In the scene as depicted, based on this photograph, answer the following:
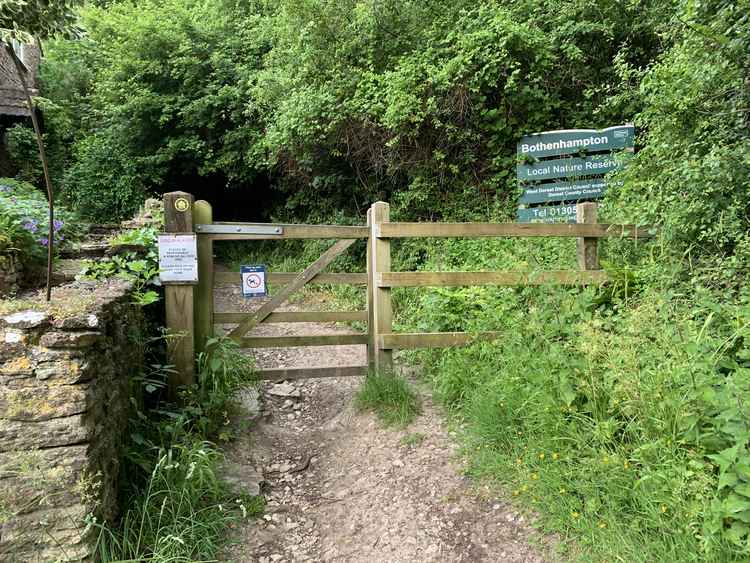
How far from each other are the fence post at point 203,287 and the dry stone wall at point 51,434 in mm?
1503

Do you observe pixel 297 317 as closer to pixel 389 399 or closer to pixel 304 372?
pixel 304 372

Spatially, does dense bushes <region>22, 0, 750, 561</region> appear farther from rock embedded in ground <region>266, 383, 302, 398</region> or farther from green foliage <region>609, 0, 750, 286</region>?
rock embedded in ground <region>266, 383, 302, 398</region>

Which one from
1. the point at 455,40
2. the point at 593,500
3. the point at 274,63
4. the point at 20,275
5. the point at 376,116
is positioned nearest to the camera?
the point at 593,500

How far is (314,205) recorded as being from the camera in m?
10.6

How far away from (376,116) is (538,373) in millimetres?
5568

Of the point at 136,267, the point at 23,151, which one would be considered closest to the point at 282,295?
the point at 136,267

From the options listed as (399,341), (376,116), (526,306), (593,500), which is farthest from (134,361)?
(376,116)

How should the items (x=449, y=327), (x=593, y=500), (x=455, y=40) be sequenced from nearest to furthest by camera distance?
(x=593, y=500)
(x=449, y=327)
(x=455, y=40)

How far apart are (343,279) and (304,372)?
0.90m

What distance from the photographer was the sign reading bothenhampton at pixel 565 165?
6254 mm

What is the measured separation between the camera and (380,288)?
13.9 ft

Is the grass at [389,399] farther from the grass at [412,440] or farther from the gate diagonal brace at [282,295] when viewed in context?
the gate diagonal brace at [282,295]

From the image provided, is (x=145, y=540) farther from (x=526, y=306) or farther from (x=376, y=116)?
(x=376, y=116)

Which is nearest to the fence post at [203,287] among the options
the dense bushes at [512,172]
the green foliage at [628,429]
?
the dense bushes at [512,172]
